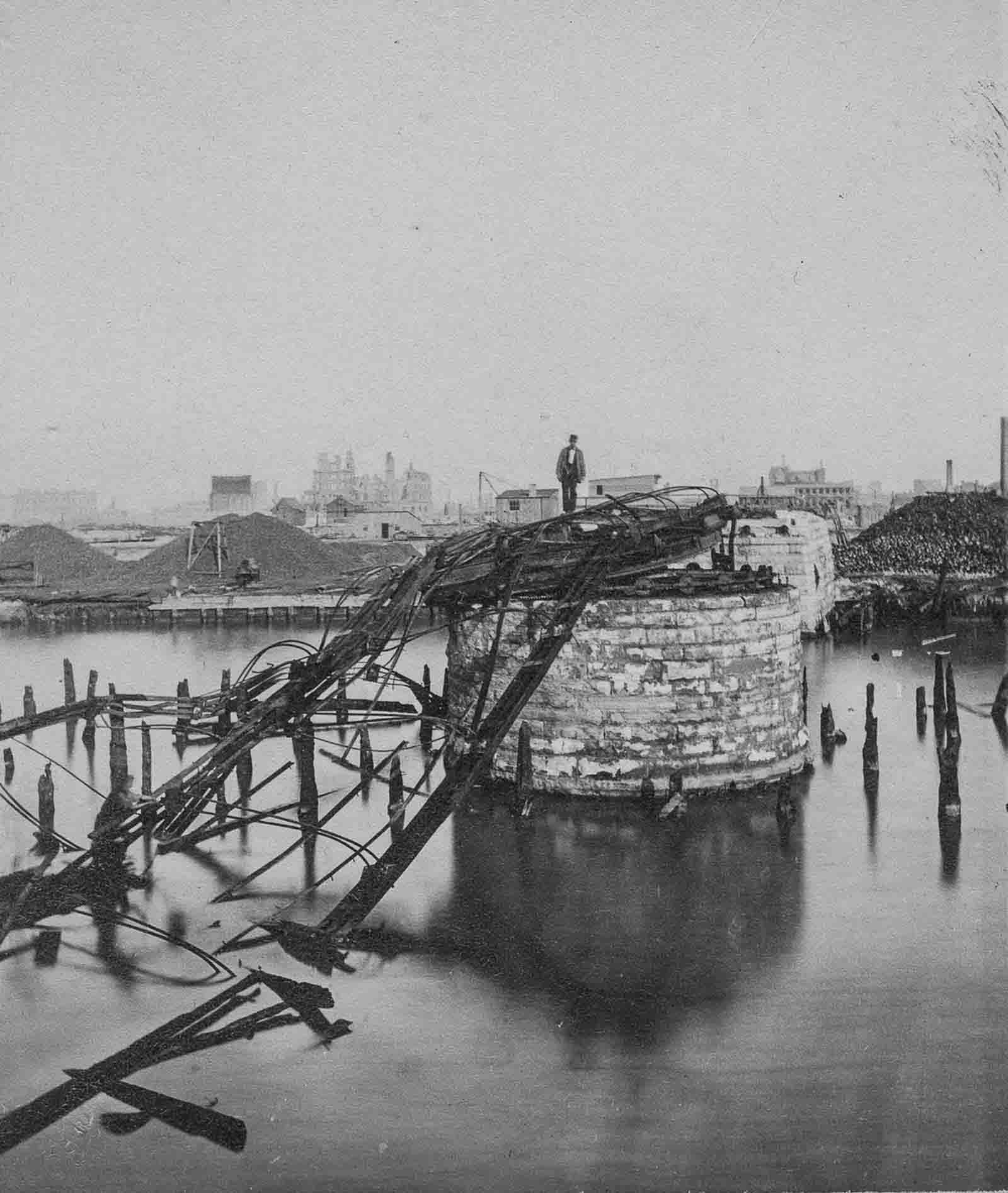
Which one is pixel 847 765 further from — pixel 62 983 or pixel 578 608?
pixel 62 983

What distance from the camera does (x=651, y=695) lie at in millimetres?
15234

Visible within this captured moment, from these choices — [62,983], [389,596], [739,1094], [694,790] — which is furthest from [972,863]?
[62,983]

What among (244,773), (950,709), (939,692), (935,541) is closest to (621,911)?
(244,773)

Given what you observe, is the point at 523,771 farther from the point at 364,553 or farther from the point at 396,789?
the point at 364,553

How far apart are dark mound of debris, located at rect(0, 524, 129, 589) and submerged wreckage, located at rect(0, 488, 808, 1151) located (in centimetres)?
5045

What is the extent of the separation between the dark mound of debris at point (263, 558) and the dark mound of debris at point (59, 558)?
2.73m

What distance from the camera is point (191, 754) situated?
2119cm

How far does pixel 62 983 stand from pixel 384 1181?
4.78 meters

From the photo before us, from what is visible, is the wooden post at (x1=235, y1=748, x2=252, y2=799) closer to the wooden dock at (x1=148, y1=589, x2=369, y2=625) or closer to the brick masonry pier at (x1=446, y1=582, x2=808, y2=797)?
the brick masonry pier at (x1=446, y1=582, x2=808, y2=797)

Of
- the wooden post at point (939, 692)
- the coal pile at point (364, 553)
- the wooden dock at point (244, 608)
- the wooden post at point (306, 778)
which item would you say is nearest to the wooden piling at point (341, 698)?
the wooden post at point (306, 778)

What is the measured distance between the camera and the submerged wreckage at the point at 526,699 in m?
12.0

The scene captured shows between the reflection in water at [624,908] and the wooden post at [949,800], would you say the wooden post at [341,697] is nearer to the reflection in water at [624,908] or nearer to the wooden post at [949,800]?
the reflection in water at [624,908]

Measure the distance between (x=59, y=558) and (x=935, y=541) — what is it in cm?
5386

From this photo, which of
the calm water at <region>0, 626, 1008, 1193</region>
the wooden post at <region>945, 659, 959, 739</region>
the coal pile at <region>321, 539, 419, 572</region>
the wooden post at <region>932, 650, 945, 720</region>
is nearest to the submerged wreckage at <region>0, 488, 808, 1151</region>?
the calm water at <region>0, 626, 1008, 1193</region>
